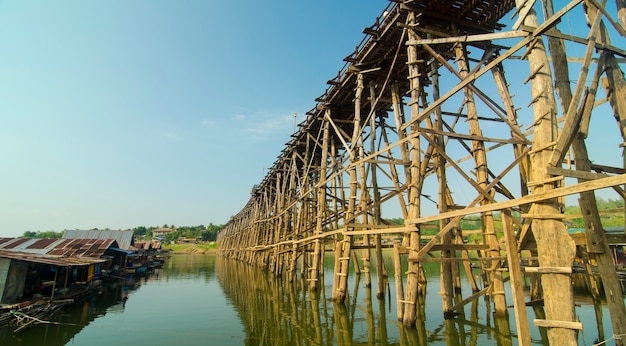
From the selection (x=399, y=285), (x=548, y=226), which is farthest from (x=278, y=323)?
(x=548, y=226)

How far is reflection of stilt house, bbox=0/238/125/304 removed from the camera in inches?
438

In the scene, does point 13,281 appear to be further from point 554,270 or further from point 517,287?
point 554,270

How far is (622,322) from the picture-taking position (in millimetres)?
4387

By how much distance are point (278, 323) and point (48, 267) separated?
1257cm

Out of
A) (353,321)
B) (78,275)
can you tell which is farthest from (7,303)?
(353,321)

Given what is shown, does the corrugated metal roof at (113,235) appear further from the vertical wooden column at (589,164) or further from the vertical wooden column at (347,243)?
the vertical wooden column at (589,164)

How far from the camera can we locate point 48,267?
15.1 metres

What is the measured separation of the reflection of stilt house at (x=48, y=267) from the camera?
11125 mm

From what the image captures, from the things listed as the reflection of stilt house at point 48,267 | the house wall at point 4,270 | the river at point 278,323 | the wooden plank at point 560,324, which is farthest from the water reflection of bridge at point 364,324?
the house wall at point 4,270

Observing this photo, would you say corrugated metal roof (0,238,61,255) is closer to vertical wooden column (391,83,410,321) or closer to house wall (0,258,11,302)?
house wall (0,258,11,302)

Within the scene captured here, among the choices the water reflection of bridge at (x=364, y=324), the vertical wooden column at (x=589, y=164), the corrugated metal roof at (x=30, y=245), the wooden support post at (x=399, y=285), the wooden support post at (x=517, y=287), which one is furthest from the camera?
the corrugated metal roof at (x=30, y=245)

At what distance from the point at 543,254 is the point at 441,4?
7.62 meters

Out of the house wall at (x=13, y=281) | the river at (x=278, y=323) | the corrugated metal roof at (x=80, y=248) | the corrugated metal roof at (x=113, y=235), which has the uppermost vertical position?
the corrugated metal roof at (x=113, y=235)

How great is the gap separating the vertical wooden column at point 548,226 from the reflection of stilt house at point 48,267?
1470cm
